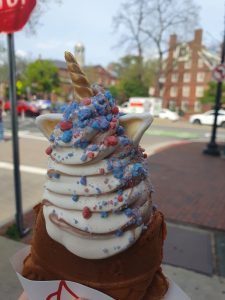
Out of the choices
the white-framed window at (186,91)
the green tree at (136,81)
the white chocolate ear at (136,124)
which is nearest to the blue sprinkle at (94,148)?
the white chocolate ear at (136,124)

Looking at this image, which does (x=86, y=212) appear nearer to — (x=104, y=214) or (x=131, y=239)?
(x=104, y=214)

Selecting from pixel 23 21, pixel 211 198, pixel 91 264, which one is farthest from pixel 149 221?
pixel 211 198

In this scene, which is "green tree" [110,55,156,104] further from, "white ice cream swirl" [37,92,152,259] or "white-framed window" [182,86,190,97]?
"white ice cream swirl" [37,92,152,259]

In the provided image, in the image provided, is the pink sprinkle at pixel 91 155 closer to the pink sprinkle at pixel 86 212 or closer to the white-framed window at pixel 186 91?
the pink sprinkle at pixel 86 212

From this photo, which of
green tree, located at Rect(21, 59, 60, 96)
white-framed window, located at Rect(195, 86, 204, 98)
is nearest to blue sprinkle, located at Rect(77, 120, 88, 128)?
green tree, located at Rect(21, 59, 60, 96)

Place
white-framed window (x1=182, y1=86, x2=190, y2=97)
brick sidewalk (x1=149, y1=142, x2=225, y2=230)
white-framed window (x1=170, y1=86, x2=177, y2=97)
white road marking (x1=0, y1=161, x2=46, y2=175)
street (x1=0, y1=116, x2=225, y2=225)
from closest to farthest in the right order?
brick sidewalk (x1=149, y1=142, x2=225, y2=230) → street (x1=0, y1=116, x2=225, y2=225) → white road marking (x1=0, y1=161, x2=46, y2=175) → white-framed window (x1=182, y1=86, x2=190, y2=97) → white-framed window (x1=170, y1=86, x2=177, y2=97)

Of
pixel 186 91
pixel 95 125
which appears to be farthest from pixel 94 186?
pixel 186 91
